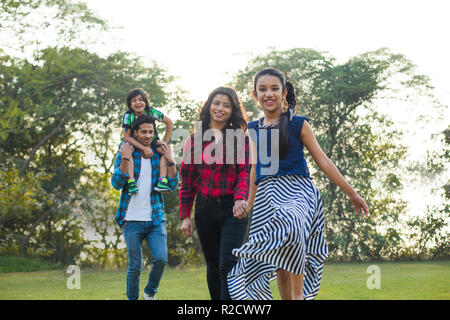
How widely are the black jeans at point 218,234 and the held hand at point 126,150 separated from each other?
0.92 m

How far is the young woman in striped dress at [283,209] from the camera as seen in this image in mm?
3264

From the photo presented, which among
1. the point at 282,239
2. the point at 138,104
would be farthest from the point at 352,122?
the point at 282,239

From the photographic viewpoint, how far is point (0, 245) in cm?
1461

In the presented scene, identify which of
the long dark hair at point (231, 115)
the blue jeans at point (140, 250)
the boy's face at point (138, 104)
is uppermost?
the boy's face at point (138, 104)

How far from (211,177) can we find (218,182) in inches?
3.2

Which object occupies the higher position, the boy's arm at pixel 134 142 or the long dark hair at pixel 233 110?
the long dark hair at pixel 233 110

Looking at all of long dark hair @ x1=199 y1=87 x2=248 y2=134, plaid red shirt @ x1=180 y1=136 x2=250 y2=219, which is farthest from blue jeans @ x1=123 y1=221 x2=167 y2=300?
long dark hair @ x1=199 y1=87 x2=248 y2=134

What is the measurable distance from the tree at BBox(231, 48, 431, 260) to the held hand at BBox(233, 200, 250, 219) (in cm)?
1138

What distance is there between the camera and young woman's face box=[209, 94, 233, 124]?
13.7ft

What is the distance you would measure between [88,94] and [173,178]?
11.8 meters

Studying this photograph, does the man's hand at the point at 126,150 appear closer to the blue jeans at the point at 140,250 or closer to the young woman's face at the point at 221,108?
the blue jeans at the point at 140,250

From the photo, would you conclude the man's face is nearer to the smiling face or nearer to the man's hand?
the man's hand


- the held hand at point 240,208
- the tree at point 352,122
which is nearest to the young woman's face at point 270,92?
the held hand at point 240,208
